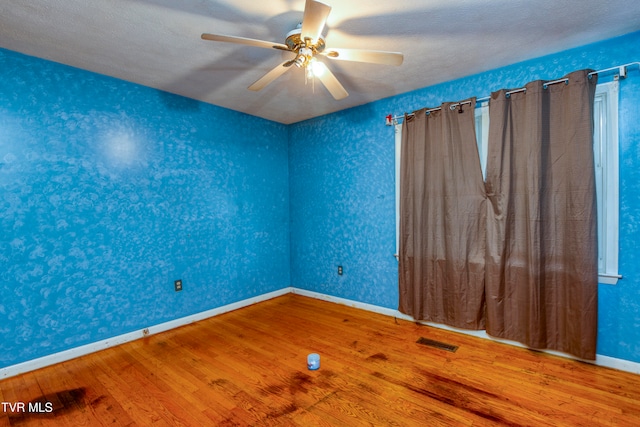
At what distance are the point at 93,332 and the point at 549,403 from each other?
11.4ft

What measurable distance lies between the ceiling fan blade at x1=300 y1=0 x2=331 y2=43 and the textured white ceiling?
271mm

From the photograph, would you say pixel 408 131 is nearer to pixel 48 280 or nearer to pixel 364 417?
pixel 364 417

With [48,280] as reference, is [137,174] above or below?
above

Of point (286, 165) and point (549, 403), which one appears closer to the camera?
point (549, 403)

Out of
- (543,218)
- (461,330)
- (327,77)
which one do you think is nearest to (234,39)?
(327,77)

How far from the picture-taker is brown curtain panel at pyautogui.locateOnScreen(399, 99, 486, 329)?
2760 mm

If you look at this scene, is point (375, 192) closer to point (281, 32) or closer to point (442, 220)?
point (442, 220)

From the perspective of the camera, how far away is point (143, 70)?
2664 millimetres

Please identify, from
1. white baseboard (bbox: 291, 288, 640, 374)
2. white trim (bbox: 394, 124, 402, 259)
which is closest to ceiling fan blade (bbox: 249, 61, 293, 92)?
white trim (bbox: 394, 124, 402, 259)

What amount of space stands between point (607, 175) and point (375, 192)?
193 centimetres

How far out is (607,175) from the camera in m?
2.23

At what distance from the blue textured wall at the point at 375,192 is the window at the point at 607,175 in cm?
5

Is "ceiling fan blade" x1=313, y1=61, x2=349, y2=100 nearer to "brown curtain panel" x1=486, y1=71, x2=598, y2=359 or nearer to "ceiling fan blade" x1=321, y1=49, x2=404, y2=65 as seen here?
"ceiling fan blade" x1=321, y1=49, x2=404, y2=65

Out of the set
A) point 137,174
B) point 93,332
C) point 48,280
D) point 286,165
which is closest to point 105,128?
point 137,174
